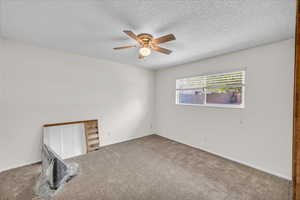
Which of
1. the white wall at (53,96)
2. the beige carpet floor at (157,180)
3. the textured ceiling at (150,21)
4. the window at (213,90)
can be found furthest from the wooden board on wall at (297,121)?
the white wall at (53,96)

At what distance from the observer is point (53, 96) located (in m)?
2.63

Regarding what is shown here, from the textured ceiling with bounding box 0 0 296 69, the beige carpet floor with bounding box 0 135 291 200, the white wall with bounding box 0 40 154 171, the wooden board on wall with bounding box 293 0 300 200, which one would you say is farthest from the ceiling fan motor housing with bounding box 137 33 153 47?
the beige carpet floor with bounding box 0 135 291 200

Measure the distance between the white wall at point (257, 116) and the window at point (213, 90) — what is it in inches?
5.5

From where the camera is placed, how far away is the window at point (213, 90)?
2623 mm

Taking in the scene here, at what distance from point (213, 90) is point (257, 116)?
3.35ft

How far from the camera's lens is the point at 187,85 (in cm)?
369

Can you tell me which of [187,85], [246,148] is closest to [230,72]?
[187,85]

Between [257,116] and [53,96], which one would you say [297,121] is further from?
[53,96]

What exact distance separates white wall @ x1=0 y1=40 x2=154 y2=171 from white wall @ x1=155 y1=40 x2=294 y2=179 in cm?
217

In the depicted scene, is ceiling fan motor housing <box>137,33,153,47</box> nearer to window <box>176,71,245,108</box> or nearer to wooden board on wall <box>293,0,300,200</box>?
wooden board on wall <box>293,0,300,200</box>

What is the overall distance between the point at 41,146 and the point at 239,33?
4229 mm

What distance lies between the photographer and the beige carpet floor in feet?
5.58

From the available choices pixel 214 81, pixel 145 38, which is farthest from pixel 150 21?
pixel 214 81

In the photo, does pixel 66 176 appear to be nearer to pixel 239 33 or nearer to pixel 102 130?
pixel 102 130
